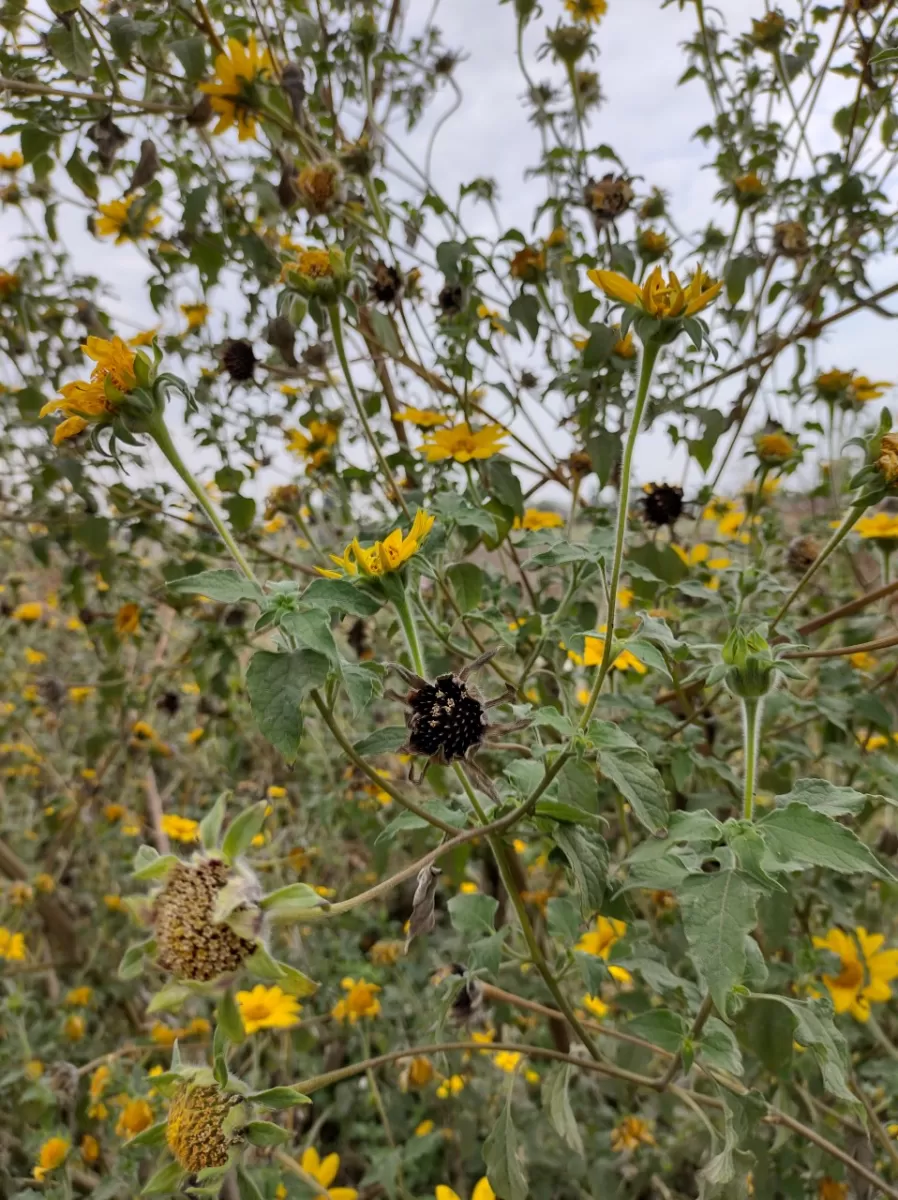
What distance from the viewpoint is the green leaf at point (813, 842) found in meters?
0.49

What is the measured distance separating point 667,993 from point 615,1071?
0.49 ft

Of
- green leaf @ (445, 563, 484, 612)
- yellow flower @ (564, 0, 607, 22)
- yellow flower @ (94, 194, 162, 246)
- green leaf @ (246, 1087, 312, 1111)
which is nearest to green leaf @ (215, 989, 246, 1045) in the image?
green leaf @ (246, 1087, 312, 1111)

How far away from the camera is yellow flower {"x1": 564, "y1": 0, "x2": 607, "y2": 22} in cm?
138

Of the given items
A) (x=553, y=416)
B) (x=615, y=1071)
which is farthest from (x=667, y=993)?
(x=553, y=416)

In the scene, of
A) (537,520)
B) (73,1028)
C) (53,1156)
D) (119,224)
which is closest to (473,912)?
(537,520)

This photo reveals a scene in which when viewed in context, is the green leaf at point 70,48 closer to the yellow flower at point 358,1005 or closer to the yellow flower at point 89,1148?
the yellow flower at point 358,1005

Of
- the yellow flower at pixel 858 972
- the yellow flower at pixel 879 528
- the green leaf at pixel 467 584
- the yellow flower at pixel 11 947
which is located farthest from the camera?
the yellow flower at pixel 11 947

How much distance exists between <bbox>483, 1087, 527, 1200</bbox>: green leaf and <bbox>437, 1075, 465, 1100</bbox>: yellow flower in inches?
24.7

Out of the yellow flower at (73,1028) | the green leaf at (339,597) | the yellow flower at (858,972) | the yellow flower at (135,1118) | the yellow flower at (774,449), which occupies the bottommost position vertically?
the yellow flower at (73,1028)

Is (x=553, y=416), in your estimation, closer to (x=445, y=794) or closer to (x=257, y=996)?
(x=445, y=794)

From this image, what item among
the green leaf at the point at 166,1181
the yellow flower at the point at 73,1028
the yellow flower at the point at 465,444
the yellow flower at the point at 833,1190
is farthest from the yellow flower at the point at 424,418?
the yellow flower at the point at 73,1028

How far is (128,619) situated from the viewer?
161 cm

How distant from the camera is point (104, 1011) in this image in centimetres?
189

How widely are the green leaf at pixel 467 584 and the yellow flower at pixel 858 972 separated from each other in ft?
2.50
